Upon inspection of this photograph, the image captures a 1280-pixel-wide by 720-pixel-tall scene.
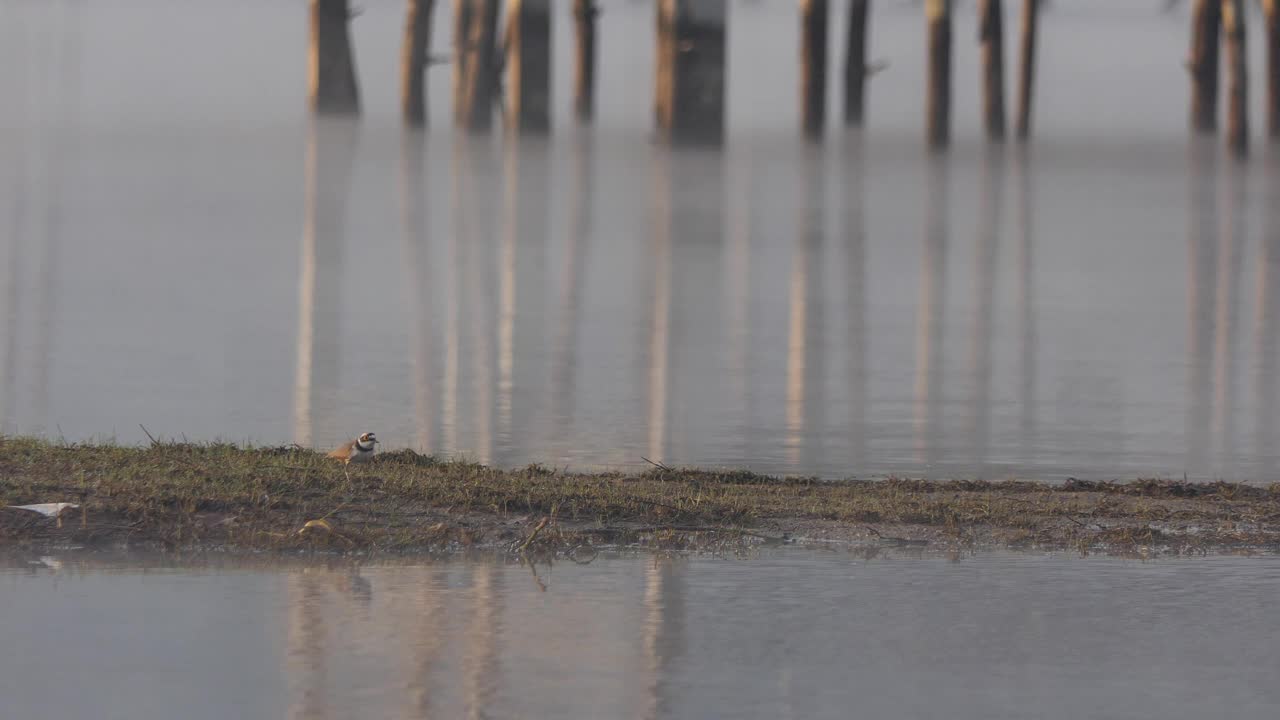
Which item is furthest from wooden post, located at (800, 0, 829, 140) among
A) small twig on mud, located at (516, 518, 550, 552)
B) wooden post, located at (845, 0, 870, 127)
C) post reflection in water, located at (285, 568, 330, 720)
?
post reflection in water, located at (285, 568, 330, 720)

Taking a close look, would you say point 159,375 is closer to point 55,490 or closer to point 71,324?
point 71,324

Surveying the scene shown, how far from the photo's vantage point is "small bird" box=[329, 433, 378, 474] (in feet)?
30.1

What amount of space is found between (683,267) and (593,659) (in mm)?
15586

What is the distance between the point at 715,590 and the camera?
7.54 m

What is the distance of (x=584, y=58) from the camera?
132ft

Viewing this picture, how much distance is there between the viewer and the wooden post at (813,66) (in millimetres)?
36688

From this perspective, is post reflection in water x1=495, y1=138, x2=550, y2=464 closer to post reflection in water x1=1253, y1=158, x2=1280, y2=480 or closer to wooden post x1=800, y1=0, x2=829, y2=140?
post reflection in water x1=1253, y1=158, x2=1280, y2=480

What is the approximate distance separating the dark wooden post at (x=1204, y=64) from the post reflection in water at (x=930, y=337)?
936cm

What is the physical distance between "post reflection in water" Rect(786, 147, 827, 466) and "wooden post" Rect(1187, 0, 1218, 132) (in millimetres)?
11950

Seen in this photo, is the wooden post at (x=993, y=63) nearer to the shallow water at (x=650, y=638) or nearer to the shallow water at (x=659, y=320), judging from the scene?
the shallow water at (x=659, y=320)

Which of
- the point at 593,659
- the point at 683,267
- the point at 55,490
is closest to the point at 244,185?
the point at 683,267

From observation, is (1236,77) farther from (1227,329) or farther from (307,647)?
(307,647)

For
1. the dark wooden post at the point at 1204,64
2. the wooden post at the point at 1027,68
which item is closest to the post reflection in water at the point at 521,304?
the wooden post at the point at 1027,68

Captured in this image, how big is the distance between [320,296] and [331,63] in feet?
86.6
